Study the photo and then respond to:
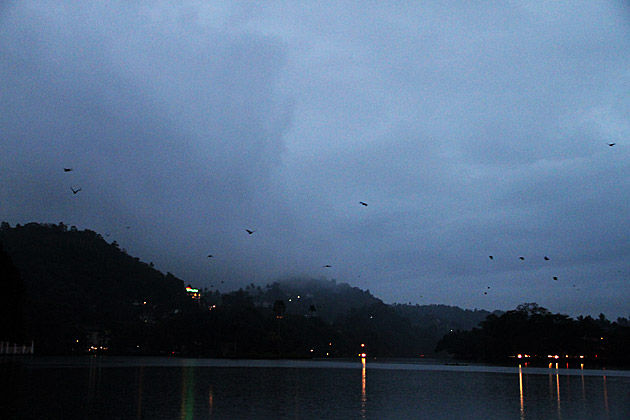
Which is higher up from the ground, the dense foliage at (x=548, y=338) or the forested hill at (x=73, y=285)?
the forested hill at (x=73, y=285)

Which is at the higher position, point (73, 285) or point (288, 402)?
point (73, 285)

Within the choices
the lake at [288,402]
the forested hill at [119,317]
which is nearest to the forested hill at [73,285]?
the forested hill at [119,317]

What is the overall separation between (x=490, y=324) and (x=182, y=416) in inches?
5529

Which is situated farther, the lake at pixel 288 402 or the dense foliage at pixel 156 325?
the dense foliage at pixel 156 325

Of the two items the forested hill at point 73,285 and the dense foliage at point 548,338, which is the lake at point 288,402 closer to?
the dense foliage at point 548,338

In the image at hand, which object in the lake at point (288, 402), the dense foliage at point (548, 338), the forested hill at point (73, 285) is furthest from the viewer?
the forested hill at point (73, 285)

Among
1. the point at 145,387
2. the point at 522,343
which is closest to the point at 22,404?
the point at 145,387

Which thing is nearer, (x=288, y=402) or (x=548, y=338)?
(x=288, y=402)

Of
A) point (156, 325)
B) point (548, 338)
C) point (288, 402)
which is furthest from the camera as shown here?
point (156, 325)

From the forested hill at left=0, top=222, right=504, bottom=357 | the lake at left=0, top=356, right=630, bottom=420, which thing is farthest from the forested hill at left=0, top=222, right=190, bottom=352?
the lake at left=0, top=356, right=630, bottom=420

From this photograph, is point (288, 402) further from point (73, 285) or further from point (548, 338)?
point (73, 285)

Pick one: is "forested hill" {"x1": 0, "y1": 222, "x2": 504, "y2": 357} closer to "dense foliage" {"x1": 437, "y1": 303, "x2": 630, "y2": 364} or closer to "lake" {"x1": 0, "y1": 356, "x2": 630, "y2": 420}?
"dense foliage" {"x1": 437, "y1": 303, "x2": 630, "y2": 364}

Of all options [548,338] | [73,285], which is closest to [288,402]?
[548,338]

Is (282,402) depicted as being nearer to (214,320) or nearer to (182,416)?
(182,416)
